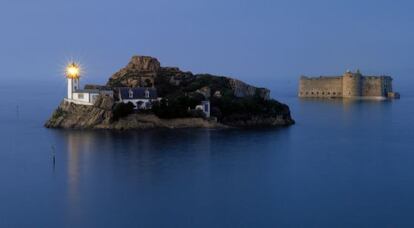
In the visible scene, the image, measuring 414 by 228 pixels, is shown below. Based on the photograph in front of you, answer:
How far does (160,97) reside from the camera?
1683 inches

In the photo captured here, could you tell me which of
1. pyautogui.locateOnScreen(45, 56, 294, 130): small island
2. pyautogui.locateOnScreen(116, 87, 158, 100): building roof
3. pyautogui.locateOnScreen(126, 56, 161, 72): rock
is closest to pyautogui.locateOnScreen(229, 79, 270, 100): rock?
pyautogui.locateOnScreen(45, 56, 294, 130): small island

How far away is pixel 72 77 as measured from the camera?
143ft

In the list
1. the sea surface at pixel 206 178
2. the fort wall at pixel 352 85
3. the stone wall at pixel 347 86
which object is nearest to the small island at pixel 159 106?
the sea surface at pixel 206 178

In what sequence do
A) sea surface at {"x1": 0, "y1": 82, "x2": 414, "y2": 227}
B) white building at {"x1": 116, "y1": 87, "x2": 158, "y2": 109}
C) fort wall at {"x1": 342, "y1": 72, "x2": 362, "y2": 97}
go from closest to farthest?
sea surface at {"x1": 0, "y1": 82, "x2": 414, "y2": 227} → white building at {"x1": 116, "y1": 87, "x2": 158, "y2": 109} → fort wall at {"x1": 342, "y1": 72, "x2": 362, "y2": 97}

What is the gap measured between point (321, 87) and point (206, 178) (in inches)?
2355

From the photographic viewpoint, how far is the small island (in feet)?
131

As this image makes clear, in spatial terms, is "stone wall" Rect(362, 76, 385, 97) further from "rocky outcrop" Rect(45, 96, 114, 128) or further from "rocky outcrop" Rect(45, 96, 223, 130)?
"rocky outcrop" Rect(45, 96, 114, 128)

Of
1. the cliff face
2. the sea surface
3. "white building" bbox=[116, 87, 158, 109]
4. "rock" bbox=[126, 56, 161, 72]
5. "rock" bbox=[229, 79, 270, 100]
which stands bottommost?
the sea surface

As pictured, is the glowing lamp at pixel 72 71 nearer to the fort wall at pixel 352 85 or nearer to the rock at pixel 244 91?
the rock at pixel 244 91

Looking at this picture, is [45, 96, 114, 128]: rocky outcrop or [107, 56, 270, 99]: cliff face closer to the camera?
Result: [45, 96, 114, 128]: rocky outcrop

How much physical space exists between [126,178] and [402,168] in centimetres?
1160

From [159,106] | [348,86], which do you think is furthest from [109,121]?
[348,86]

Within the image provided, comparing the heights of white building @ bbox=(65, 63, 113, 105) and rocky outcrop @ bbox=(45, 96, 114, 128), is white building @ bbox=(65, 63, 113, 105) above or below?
above

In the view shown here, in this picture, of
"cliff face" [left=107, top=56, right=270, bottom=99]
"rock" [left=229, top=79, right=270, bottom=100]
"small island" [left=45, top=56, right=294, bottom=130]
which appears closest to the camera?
"small island" [left=45, top=56, right=294, bottom=130]
